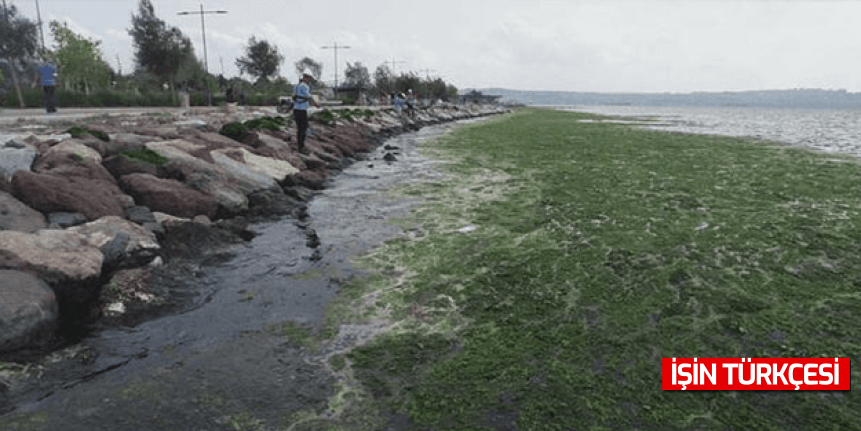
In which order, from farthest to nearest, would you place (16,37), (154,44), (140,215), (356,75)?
(356,75)
(16,37)
(154,44)
(140,215)

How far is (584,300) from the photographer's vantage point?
498 centimetres

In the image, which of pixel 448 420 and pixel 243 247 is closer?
pixel 448 420

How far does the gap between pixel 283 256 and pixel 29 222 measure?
2815 mm

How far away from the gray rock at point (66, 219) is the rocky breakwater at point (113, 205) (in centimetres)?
1

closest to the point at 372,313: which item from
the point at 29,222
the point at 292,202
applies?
the point at 29,222

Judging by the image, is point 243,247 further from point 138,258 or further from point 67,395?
point 67,395

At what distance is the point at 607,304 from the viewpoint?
4.87m

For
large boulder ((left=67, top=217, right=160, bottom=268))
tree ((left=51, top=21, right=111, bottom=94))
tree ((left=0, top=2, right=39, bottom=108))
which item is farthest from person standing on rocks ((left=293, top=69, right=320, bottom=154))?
tree ((left=0, top=2, right=39, bottom=108))

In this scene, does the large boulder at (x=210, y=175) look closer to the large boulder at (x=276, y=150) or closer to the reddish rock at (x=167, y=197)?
the reddish rock at (x=167, y=197)

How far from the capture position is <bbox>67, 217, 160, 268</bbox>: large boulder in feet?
18.4

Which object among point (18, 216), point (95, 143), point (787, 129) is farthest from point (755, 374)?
point (787, 129)

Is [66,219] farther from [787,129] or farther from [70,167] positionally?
[787,129]

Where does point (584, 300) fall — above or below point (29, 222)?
below

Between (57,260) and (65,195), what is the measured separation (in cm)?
204
